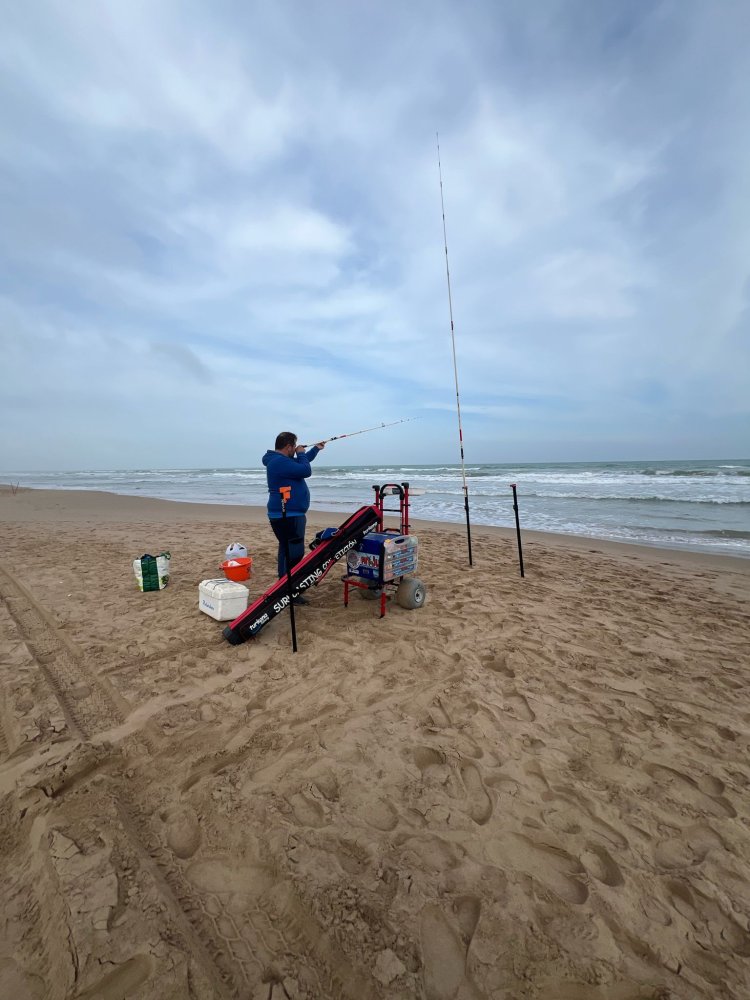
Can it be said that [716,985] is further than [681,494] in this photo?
No

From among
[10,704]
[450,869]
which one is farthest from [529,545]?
[10,704]

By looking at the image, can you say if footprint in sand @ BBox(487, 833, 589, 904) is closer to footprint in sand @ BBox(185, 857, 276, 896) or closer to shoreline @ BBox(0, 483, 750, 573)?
footprint in sand @ BBox(185, 857, 276, 896)

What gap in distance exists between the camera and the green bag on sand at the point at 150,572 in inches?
236

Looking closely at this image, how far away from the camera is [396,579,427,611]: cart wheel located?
5.20 m

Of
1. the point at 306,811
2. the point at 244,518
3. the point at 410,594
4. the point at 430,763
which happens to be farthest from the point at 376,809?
the point at 244,518

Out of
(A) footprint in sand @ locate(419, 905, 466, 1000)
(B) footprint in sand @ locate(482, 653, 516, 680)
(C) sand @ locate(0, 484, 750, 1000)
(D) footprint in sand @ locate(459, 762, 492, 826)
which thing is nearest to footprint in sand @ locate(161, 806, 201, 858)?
(C) sand @ locate(0, 484, 750, 1000)

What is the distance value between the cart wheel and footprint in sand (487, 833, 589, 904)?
10.0 ft

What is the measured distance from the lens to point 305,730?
3.02m

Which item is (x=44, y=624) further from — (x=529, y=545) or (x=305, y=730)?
(x=529, y=545)

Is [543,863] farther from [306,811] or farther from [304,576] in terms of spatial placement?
[304,576]

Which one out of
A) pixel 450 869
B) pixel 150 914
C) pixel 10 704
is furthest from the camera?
pixel 10 704

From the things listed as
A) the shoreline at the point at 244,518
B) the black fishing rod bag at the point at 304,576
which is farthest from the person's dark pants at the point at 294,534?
the shoreline at the point at 244,518

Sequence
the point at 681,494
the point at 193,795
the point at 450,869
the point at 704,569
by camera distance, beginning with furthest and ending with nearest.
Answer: the point at 681,494, the point at 704,569, the point at 193,795, the point at 450,869

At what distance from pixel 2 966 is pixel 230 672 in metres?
2.28
